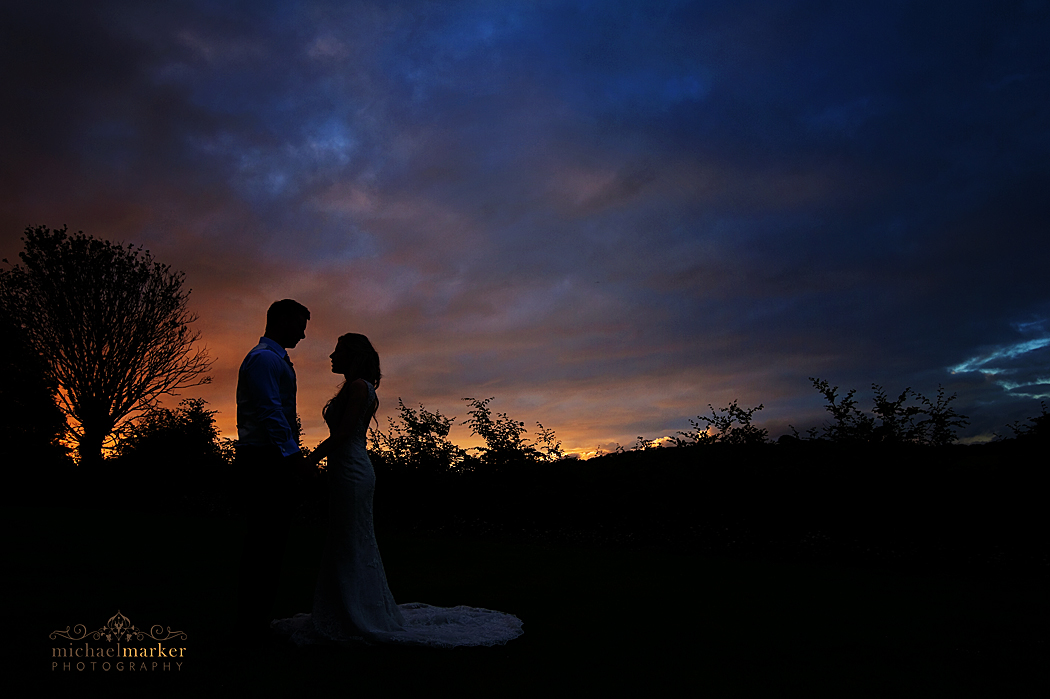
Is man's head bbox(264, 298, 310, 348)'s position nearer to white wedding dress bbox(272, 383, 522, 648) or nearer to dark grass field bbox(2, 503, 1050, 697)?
white wedding dress bbox(272, 383, 522, 648)

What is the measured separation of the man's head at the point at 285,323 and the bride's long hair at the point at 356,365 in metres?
0.33

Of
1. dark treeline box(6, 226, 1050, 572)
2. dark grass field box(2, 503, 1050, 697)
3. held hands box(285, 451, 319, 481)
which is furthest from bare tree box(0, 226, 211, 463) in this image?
held hands box(285, 451, 319, 481)

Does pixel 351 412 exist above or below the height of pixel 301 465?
above

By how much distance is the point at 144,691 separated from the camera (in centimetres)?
326

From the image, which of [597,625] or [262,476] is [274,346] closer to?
[262,476]

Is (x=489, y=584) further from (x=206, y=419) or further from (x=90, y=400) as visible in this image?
(x=90, y=400)

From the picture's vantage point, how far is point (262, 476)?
14.3ft

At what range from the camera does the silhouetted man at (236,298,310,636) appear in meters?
4.25

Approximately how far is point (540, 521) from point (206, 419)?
13854 mm

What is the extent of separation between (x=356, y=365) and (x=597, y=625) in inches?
114

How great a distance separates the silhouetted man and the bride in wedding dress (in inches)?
10.8

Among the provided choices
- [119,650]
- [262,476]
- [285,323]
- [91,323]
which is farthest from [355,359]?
[91,323]

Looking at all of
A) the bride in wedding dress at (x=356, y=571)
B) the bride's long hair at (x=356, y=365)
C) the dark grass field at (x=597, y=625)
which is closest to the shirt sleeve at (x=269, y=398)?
the bride in wedding dress at (x=356, y=571)

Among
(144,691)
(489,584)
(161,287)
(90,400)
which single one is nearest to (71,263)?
(161,287)
